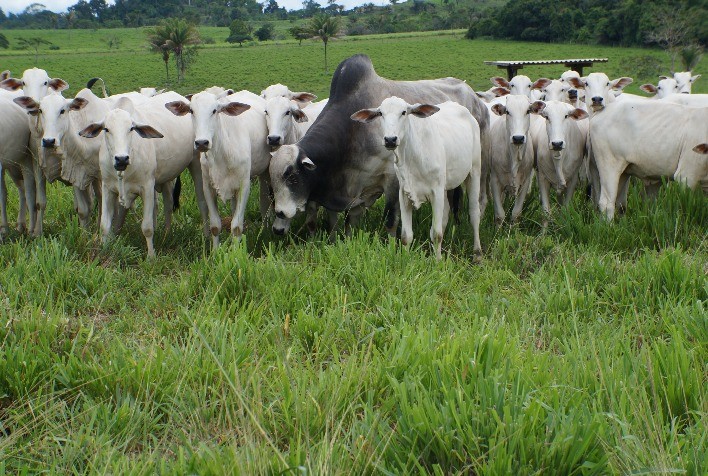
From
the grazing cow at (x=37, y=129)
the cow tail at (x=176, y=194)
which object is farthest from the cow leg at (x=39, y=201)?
the cow tail at (x=176, y=194)

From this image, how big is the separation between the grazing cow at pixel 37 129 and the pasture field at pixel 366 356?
87cm

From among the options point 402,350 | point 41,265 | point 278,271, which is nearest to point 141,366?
point 402,350

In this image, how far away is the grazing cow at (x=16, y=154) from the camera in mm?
6957

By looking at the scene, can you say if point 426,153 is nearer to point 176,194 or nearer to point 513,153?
point 513,153

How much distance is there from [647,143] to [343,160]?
2.78m

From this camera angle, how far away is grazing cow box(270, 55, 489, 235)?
671 cm

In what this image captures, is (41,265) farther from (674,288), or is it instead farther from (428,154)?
(674,288)

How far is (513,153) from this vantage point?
24.4 ft

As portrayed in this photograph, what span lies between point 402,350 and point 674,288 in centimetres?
209

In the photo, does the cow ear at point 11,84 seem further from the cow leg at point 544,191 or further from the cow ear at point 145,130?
the cow leg at point 544,191

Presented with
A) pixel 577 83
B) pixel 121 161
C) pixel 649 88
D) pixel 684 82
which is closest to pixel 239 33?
pixel 684 82

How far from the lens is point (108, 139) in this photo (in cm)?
617

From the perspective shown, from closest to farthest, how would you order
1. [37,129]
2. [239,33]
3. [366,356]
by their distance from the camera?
[366,356] → [37,129] → [239,33]

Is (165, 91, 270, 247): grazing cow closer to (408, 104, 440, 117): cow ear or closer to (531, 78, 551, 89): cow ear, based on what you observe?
(408, 104, 440, 117): cow ear
